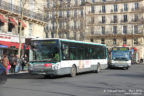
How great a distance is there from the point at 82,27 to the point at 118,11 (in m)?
9.81

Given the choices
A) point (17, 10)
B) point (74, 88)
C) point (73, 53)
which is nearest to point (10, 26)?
point (17, 10)

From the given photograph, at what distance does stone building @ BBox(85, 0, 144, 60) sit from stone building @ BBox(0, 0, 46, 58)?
2888 centimetres

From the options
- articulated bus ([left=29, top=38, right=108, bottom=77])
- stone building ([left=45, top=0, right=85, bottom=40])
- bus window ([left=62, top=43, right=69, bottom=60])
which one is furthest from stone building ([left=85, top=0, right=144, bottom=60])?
bus window ([left=62, top=43, right=69, bottom=60])

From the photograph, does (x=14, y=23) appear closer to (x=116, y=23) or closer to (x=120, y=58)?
(x=120, y=58)

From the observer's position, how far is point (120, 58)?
27.0m

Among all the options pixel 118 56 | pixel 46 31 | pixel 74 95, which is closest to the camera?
pixel 74 95

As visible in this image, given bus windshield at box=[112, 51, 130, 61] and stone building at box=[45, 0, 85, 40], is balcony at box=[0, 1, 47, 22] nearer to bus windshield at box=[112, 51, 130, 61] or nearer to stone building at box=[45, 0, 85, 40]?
bus windshield at box=[112, 51, 130, 61]

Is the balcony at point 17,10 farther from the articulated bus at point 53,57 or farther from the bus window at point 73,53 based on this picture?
the articulated bus at point 53,57

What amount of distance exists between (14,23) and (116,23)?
121 feet

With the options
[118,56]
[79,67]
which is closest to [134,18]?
[118,56]

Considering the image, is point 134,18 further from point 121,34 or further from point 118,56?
point 118,56

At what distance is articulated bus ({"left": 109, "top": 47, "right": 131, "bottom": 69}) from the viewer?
26703 mm

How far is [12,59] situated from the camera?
19516 mm

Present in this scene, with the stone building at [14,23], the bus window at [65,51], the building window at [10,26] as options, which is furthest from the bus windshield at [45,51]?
the building window at [10,26]
